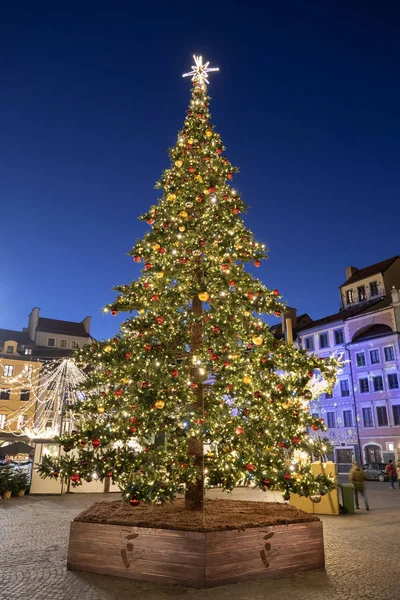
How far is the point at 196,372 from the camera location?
991 cm

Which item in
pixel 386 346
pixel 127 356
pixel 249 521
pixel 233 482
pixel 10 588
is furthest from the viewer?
pixel 386 346

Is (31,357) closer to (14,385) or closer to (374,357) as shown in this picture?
(14,385)

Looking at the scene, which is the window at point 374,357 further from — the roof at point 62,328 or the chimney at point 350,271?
the roof at point 62,328

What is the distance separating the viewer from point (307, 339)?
47.1 meters

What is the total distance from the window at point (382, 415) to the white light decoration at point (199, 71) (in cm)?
3276

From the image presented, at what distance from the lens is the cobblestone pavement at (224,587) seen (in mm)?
6305

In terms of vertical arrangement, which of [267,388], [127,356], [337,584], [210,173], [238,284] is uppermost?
[210,173]

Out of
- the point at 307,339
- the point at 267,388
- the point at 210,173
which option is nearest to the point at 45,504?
the point at 267,388

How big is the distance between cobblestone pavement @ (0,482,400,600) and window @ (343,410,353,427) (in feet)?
99.8

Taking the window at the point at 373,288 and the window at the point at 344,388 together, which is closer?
the window at the point at 344,388

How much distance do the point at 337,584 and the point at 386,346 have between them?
35.1 m

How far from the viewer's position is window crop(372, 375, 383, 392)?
39.1 m

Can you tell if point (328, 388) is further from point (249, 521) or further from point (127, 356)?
point (127, 356)

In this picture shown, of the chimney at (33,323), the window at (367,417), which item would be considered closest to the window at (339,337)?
the window at (367,417)
